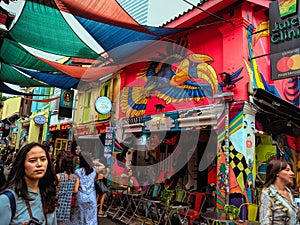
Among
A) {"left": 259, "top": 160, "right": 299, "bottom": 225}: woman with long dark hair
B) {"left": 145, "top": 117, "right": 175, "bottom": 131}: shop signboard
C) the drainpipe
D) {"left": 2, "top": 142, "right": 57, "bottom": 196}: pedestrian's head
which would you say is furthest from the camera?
{"left": 145, "top": 117, "right": 175, "bottom": 131}: shop signboard

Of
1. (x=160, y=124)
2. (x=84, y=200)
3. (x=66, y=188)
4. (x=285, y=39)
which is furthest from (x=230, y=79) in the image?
(x=66, y=188)

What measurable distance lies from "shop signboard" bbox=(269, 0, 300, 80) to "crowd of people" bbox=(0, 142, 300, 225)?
3144 millimetres

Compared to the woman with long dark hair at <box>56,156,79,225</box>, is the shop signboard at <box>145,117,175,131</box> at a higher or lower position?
higher

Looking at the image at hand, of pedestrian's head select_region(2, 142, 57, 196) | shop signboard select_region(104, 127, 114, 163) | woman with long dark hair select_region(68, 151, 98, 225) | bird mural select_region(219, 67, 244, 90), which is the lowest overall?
woman with long dark hair select_region(68, 151, 98, 225)

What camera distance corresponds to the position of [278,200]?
2289 millimetres

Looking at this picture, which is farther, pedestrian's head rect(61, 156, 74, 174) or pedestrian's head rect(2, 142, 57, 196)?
pedestrian's head rect(61, 156, 74, 174)

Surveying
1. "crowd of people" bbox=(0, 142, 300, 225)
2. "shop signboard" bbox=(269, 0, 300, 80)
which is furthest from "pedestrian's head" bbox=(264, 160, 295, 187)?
"shop signboard" bbox=(269, 0, 300, 80)

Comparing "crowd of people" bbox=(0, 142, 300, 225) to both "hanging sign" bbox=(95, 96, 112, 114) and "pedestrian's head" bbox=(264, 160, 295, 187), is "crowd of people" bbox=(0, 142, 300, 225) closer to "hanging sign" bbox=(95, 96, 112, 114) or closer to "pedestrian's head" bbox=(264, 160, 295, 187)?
"pedestrian's head" bbox=(264, 160, 295, 187)

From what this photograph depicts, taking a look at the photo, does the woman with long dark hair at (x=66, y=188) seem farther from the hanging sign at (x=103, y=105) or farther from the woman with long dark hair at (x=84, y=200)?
the hanging sign at (x=103, y=105)

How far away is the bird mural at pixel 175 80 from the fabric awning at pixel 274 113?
3.51 feet

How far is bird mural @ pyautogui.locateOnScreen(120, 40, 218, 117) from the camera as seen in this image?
267 inches

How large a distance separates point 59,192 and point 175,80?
5.06 meters

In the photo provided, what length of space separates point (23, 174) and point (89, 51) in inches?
208

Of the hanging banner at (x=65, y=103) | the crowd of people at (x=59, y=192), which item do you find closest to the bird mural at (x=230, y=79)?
the crowd of people at (x=59, y=192)
